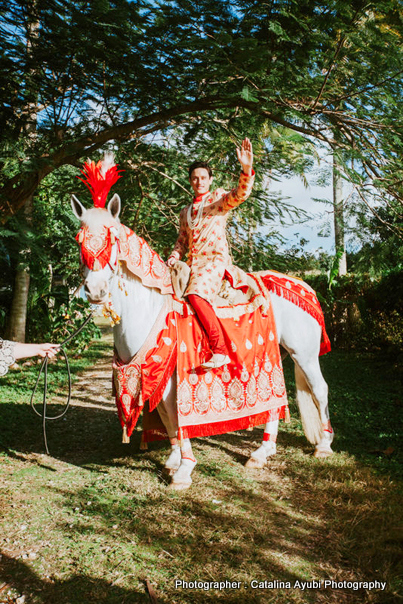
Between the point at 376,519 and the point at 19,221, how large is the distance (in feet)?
15.8

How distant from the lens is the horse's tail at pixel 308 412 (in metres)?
4.05

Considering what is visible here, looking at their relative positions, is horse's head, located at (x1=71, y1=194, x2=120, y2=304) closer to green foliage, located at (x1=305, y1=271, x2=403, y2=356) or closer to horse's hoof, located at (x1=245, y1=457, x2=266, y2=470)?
horse's hoof, located at (x1=245, y1=457, x2=266, y2=470)

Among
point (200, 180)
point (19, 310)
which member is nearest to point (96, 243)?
point (200, 180)

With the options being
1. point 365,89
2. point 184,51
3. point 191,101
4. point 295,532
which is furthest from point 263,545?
point 191,101

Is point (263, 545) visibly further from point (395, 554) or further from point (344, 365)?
point (344, 365)

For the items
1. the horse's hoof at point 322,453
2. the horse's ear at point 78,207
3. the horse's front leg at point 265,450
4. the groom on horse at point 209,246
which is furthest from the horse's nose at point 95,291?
the horse's hoof at point 322,453

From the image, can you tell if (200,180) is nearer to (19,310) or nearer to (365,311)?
(19,310)

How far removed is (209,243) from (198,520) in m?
2.17

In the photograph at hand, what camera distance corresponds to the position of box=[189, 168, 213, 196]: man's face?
3588mm

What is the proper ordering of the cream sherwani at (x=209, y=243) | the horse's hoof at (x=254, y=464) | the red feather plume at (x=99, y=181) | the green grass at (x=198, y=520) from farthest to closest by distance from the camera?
the horse's hoof at (x=254, y=464) → the cream sherwani at (x=209, y=243) → the red feather plume at (x=99, y=181) → the green grass at (x=198, y=520)

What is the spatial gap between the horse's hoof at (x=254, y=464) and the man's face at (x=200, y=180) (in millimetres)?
2527

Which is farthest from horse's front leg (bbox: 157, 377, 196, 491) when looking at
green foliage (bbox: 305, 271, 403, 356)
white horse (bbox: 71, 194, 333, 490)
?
green foliage (bbox: 305, 271, 403, 356)

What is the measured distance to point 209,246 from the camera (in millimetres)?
3525

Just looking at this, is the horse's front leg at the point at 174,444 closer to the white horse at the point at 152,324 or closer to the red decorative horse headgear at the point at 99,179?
the white horse at the point at 152,324
